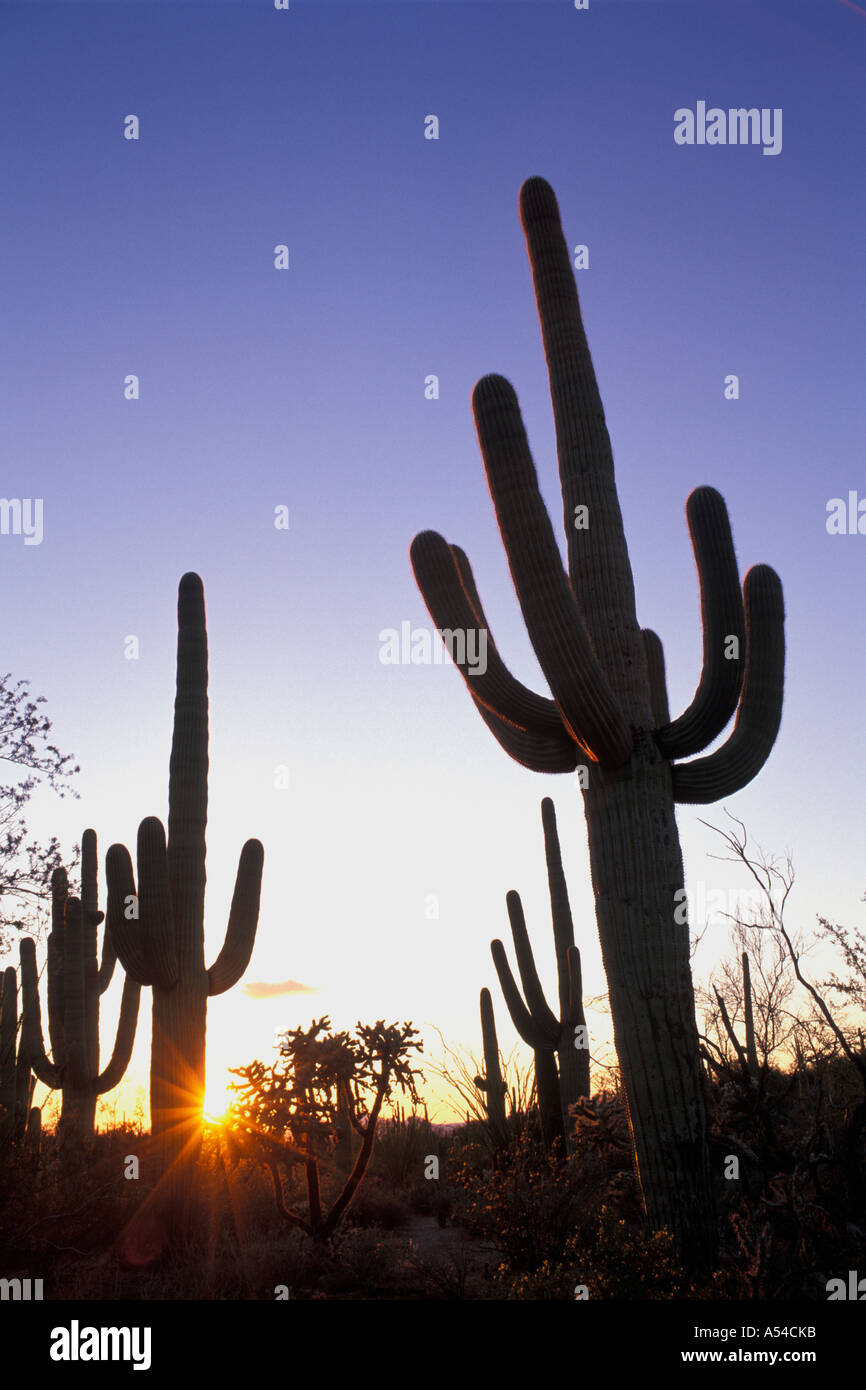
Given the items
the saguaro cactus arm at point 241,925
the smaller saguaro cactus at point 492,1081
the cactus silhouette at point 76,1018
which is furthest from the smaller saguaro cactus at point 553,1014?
the cactus silhouette at point 76,1018

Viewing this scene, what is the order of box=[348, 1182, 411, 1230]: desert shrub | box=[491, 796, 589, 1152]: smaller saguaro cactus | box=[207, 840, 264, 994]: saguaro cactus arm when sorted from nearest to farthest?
box=[207, 840, 264, 994]: saguaro cactus arm, box=[348, 1182, 411, 1230]: desert shrub, box=[491, 796, 589, 1152]: smaller saguaro cactus

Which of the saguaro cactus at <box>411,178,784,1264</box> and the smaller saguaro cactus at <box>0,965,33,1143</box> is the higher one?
the saguaro cactus at <box>411,178,784,1264</box>

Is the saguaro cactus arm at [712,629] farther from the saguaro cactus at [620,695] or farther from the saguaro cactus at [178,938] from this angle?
the saguaro cactus at [178,938]

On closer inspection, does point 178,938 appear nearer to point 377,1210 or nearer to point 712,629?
point 377,1210

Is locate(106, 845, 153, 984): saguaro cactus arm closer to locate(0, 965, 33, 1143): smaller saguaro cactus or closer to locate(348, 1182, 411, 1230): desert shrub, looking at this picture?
locate(0, 965, 33, 1143): smaller saguaro cactus

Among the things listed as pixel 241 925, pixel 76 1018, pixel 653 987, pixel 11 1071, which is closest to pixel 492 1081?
pixel 241 925

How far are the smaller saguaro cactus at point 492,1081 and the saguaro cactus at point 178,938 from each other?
413cm

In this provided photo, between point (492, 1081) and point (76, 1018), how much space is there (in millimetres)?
6327

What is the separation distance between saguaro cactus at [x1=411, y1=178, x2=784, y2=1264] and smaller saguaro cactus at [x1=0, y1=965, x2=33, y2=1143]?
21.2 ft

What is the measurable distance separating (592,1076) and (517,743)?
7.07 metres

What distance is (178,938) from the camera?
397 inches

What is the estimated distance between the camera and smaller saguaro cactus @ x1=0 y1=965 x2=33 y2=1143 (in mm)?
9383

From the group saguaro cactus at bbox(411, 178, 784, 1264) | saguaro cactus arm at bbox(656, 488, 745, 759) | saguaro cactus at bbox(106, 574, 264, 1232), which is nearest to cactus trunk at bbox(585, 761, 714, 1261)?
saguaro cactus at bbox(411, 178, 784, 1264)
